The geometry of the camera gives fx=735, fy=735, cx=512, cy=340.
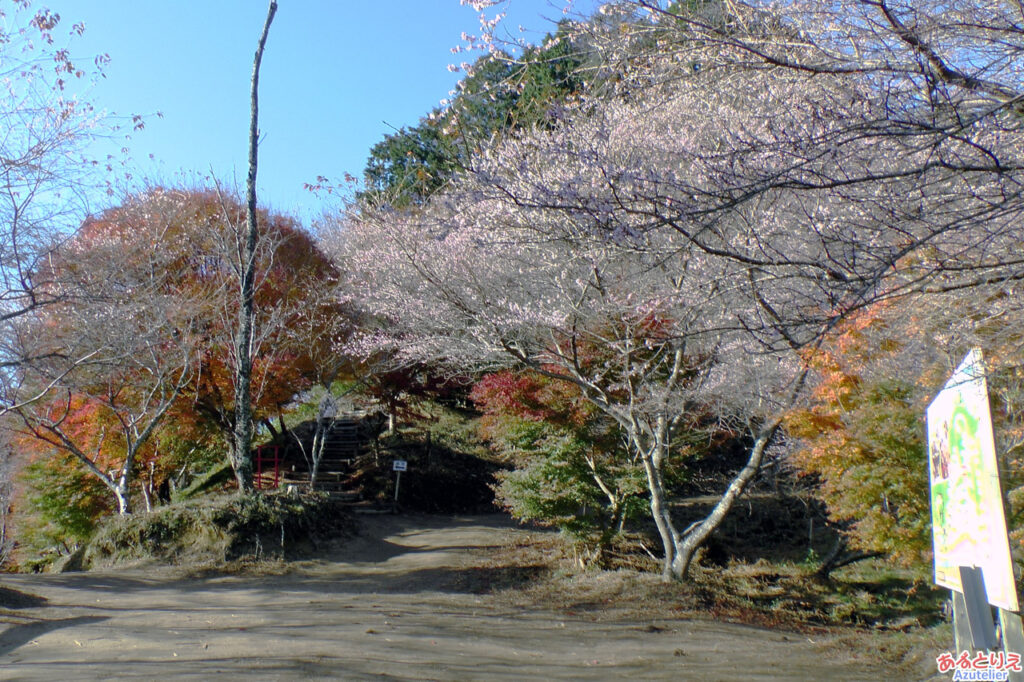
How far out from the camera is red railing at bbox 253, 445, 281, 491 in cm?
1919

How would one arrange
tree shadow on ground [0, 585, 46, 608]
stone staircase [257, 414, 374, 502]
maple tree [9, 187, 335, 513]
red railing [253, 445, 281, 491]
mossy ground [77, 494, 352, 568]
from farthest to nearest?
1. stone staircase [257, 414, 374, 502]
2. red railing [253, 445, 281, 491]
3. mossy ground [77, 494, 352, 568]
4. maple tree [9, 187, 335, 513]
5. tree shadow on ground [0, 585, 46, 608]

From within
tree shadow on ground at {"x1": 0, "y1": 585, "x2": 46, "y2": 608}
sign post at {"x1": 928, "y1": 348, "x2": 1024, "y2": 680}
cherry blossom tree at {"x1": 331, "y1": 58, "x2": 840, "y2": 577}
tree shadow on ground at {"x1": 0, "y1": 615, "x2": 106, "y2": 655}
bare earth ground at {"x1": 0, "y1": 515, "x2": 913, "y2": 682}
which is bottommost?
bare earth ground at {"x1": 0, "y1": 515, "x2": 913, "y2": 682}

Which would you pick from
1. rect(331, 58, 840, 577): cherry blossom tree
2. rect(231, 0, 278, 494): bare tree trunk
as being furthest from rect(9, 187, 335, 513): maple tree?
rect(331, 58, 840, 577): cherry blossom tree

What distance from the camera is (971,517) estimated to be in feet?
11.9

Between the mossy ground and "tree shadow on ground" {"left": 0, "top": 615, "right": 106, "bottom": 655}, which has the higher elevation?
the mossy ground

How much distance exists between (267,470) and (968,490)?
68.3 feet

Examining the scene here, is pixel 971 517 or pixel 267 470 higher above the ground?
pixel 267 470

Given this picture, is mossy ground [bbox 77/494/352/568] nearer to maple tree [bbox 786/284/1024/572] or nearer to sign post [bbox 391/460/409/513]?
sign post [bbox 391/460/409/513]

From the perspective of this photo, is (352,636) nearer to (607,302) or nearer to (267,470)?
(607,302)

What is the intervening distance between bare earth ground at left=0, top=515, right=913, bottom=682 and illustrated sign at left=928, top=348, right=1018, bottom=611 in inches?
140

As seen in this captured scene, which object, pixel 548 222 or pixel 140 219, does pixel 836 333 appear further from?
pixel 140 219

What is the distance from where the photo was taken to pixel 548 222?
8.48 metres

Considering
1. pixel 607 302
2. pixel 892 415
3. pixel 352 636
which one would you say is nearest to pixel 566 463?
pixel 607 302

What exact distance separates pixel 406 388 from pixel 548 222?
1335 centimetres
